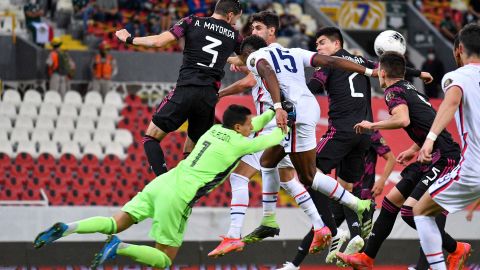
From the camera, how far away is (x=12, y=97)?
2238 cm

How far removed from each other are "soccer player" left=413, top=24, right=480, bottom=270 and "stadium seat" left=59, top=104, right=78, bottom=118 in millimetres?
13435

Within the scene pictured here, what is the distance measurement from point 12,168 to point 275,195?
9.87 m

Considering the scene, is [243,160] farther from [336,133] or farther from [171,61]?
[171,61]

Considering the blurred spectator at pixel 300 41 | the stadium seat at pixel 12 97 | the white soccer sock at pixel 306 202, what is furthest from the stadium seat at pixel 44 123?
the white soccer sock at pixel 306 202

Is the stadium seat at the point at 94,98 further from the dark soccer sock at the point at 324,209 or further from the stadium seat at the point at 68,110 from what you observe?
the dark soccer sock at the point at 324,209

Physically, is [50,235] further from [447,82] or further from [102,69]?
[102,69]

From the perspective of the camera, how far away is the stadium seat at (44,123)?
22.0m

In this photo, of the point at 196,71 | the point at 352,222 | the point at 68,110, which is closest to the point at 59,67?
the point at 68,110

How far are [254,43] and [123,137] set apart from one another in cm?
1123

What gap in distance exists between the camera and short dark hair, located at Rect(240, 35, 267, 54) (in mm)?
11773

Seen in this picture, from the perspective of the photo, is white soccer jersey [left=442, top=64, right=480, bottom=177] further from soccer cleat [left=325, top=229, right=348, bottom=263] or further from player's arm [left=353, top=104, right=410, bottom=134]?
soccer cleat [left=325, top=229, right=348, bottom=263]

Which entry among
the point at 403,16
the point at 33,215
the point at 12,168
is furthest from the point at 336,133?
the point at 403,16

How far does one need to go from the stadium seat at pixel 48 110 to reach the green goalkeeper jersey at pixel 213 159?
39.4 feet

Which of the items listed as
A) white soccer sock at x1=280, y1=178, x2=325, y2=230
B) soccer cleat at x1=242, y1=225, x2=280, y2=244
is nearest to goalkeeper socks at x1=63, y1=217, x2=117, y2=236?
soccer cleat at x1=242, y1=225, x2=280, y2=244
